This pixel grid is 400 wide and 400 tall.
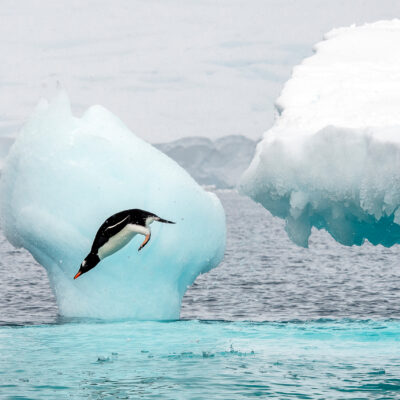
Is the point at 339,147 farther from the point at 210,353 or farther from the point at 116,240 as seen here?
the point at 116,240

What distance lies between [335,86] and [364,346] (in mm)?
5393

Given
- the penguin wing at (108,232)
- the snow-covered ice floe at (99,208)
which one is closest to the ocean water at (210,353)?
the snow-covered ice floe at (99,208)

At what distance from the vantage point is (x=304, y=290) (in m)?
31.2

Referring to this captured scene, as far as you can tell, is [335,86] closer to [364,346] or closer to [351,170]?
[351,170]

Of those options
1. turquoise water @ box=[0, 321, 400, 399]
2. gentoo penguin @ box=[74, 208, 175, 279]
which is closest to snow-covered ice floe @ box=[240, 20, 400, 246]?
turquoise water @ box=[0, 321, 400, 399]

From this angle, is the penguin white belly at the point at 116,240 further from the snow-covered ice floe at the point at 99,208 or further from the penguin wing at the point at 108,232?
the snow-covered ice floe at the point at 99,208

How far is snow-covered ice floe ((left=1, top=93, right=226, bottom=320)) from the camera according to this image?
16.5 metres

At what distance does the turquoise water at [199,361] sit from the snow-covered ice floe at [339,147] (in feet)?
7.88

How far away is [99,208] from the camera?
1636cm

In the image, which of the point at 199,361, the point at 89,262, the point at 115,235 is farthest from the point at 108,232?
the point at 199,361

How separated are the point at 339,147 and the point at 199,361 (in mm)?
4642

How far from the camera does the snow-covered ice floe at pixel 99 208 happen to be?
16.5 metres

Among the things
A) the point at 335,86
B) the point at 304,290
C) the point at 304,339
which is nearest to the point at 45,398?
the point at 304,339

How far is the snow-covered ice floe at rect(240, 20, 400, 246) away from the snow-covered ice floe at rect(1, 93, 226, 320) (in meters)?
1.59
